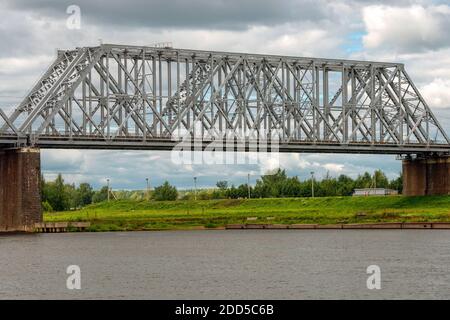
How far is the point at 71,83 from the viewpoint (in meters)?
144

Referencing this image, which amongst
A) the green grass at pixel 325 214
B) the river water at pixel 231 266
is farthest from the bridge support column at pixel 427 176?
the river water at pixel 231 266

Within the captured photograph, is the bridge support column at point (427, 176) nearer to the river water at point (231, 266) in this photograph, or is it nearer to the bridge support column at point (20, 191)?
the river water at point (231, 266)

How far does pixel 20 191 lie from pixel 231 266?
5840 cm

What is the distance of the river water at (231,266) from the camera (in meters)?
61.3

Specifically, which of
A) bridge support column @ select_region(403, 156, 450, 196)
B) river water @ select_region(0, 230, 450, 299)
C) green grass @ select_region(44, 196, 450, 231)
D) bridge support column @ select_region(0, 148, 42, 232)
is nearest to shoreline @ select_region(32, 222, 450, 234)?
green grass @ select_region(44, 196, 450, 231)

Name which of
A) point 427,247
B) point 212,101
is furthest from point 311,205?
point 427,247

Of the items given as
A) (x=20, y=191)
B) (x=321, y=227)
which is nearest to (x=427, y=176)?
(x=321, y=227)

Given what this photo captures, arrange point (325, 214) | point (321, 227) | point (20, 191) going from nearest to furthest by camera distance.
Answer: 1. point (20, 191)
2. point (321, 227)
3. point (325, 214)

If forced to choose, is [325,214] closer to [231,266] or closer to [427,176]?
[427,176]

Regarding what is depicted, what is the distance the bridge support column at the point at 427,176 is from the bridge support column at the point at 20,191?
70911 mm

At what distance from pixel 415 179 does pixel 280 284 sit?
116 metres

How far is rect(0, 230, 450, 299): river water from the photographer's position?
6134 centimetres

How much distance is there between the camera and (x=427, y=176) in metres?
176
